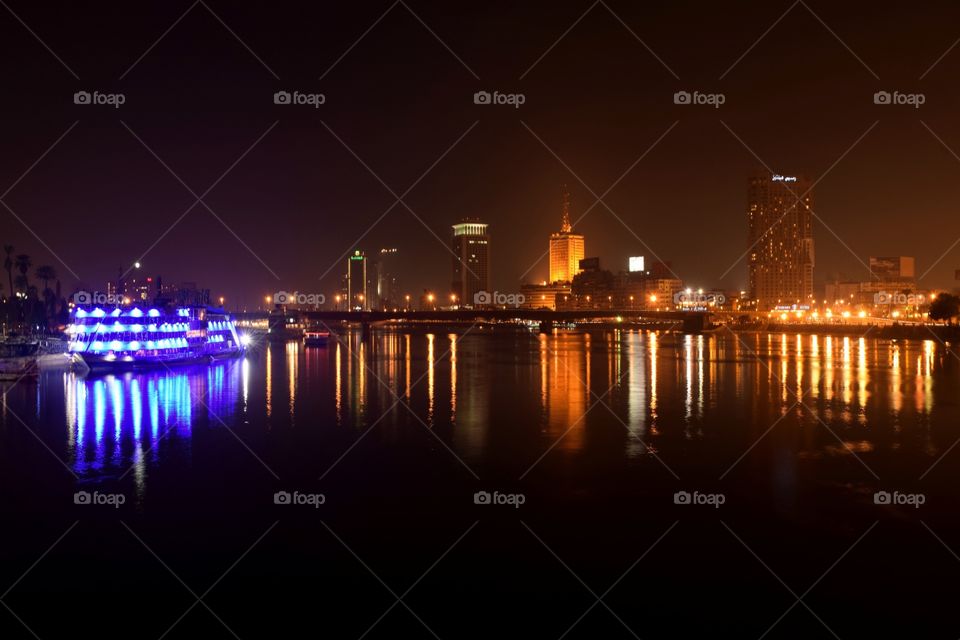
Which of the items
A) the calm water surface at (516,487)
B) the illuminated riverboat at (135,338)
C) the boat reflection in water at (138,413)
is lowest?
the calm water surface at (516,487)

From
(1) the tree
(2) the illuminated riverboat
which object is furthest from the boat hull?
(1) the tree

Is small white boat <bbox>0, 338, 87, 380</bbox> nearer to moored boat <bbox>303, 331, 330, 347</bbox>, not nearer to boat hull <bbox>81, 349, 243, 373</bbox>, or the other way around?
boat hull <bbox>81, 349, 243, 373</bbox>

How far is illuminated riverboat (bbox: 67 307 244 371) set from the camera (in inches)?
1925

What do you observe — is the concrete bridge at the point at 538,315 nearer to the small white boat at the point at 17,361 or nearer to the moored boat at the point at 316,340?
the moored boat at the point at 316,340

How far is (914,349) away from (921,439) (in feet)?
172

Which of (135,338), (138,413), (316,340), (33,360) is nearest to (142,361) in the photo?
(135,338)

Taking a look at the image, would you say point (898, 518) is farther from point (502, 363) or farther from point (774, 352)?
point (774, 352)

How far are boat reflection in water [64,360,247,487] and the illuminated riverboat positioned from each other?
3.14m

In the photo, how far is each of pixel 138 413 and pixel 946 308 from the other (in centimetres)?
9956

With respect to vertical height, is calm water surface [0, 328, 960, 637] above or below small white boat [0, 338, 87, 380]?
below

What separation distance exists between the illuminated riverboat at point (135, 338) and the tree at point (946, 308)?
88.8 m

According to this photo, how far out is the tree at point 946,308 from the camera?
9669 cm

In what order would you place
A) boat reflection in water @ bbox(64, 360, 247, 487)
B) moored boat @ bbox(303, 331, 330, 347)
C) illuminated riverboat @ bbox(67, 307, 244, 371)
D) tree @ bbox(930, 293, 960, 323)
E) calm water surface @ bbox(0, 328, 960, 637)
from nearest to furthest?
calm water surface @ bbox(0, 328, 960, 637) → boat reflection in water @ bbox(64, 360, 247, 487) → illuminated riverboat @ bbox(67, 307, 244, 371) → moored boat @ bbox(303, 331, 330, 347) → tree @ bbox(930, 293, 960, 323)

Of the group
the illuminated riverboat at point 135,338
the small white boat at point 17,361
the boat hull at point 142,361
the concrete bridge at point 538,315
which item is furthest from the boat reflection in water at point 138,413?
the concrete bridge at point 538,315
